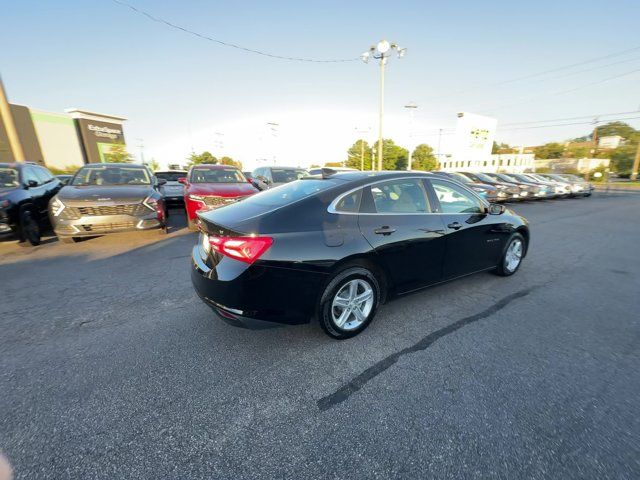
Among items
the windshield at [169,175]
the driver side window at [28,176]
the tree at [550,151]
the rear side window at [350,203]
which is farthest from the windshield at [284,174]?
the tree at [550,151]

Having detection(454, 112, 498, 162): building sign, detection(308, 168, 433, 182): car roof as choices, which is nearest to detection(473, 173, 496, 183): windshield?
detection(308, 168, 433, 182): car roof

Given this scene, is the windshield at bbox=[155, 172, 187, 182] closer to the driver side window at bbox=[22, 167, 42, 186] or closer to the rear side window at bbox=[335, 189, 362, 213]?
the driver side window at bbox=[22, 167, 42, 186]

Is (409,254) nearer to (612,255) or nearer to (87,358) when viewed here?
(87,358)

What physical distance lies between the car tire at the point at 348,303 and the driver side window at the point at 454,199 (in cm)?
146

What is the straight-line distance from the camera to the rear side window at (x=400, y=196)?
3033 millimetres

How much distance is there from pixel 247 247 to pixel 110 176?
20.8 feet

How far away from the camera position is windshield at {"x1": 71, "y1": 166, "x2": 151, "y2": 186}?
21.2 feet

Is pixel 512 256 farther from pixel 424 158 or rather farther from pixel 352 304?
pixel 424 158

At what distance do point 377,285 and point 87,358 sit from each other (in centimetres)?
272

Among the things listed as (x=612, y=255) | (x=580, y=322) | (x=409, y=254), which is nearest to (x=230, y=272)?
(x=409, y=254)

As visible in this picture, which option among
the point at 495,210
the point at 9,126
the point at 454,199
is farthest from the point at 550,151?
the point at 9,126

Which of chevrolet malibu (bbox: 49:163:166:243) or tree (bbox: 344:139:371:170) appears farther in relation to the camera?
tree (bbox: 344:139:371:170)

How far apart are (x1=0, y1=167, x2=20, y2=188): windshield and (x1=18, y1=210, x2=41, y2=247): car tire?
2.08ft

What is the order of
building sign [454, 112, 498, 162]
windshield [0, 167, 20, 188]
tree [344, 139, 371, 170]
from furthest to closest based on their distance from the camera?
1. tree [344, 139, 371, 170]
2. building sign [454, 112, 498, 162]
3. windshield [0, 167, 20, 188]
